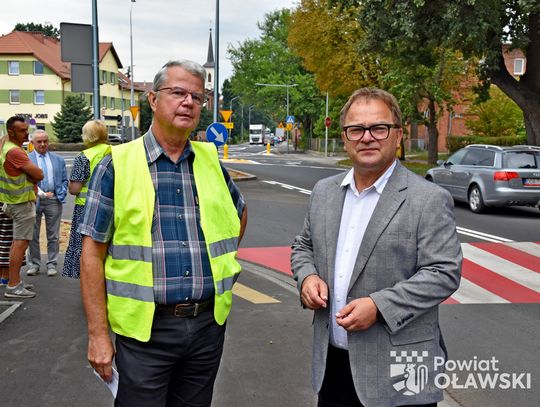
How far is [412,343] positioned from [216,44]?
870 inches

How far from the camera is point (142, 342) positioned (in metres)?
2.37

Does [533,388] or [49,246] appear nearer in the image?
[533,388]

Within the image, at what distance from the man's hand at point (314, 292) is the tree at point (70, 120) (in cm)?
5528

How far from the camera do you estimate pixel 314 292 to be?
2.39m

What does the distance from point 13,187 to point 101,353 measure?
4247mm

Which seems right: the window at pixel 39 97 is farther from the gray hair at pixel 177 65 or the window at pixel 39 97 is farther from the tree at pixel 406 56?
the gray hair at pixel 177 65

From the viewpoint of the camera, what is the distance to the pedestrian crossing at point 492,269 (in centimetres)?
672

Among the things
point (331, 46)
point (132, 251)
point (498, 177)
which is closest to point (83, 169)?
point (132, 251)

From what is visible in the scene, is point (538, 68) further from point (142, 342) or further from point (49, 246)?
point (142, 342)

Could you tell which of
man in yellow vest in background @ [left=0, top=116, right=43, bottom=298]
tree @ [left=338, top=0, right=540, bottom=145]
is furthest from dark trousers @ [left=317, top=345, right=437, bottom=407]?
tree @ [left=338, top=0, right=540, bottom=145]

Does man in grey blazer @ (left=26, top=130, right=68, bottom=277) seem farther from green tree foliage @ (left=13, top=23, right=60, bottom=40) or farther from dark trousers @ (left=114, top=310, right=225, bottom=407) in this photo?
green tree foliage @ (left=13, top=23, right=60, bottom=40)

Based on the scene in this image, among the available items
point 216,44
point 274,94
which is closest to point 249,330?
point 216,44

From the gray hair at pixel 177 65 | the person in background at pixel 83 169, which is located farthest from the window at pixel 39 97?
the gray hair at pixel 177 65

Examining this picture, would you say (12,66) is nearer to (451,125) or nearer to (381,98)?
(451,125)
